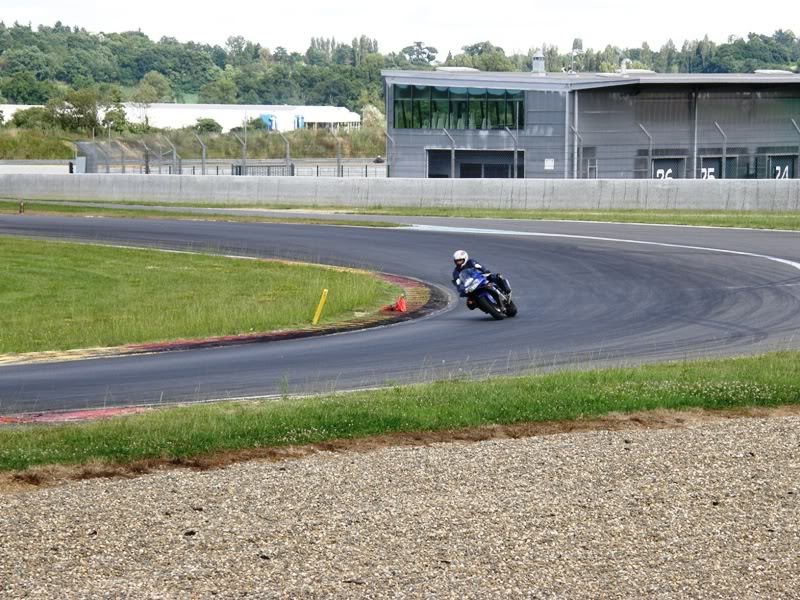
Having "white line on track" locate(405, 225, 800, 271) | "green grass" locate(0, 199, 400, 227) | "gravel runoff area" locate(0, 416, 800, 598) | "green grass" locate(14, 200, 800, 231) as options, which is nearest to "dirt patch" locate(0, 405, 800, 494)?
"gravel runoff area" locate(0, 416, 800, 598)

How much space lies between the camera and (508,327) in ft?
57.6

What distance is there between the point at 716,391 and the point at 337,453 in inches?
160

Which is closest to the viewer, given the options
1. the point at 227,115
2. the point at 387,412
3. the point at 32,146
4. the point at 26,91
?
the point at 387,412

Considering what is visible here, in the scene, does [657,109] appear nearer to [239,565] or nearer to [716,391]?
[716,391]

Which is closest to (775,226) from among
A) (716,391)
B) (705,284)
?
(705,284)

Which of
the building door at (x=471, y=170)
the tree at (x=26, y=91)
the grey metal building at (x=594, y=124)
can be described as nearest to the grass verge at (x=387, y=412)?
the grey metal building at (x=594, y=124)

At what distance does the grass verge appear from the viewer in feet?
30.5

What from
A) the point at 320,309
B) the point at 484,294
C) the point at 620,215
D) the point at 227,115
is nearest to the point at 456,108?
the point at 620,215

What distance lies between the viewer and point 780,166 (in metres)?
55.9

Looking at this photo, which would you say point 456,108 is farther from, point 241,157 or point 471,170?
point 241,157

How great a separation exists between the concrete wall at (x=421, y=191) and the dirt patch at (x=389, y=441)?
27238mm

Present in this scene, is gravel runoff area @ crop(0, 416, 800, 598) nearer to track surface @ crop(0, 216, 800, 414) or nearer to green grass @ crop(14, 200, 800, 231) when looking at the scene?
track surface @ crop(0, 216, 800, 414)

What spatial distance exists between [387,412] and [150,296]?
510 inches

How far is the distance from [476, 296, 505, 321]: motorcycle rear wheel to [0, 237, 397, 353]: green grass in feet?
7.92
